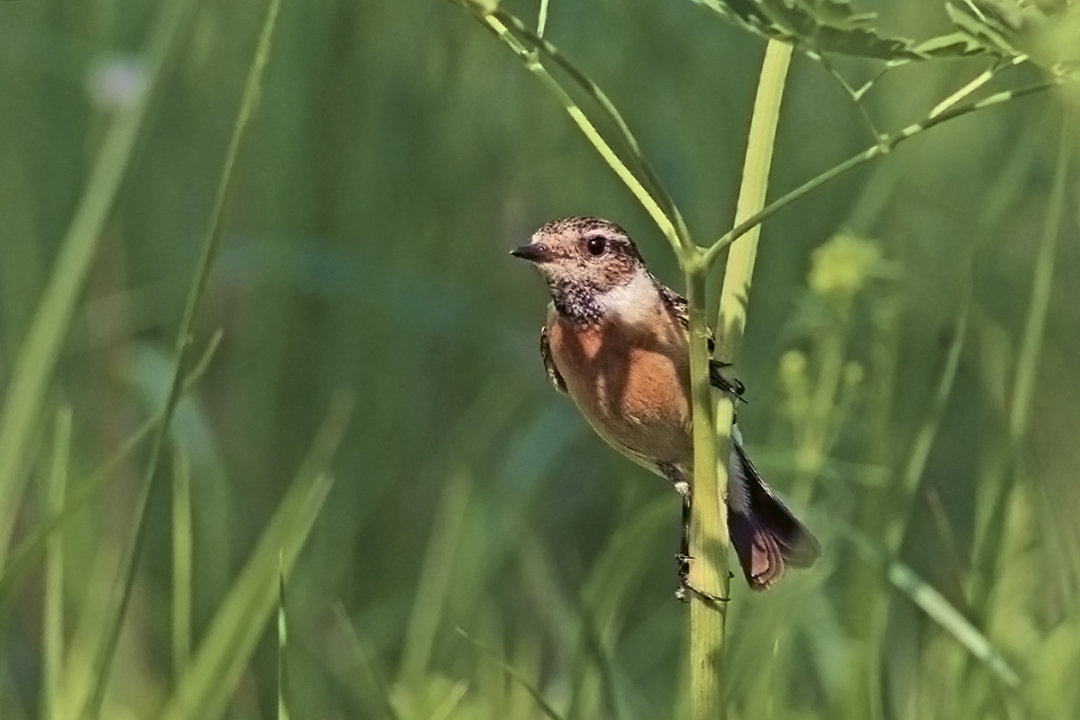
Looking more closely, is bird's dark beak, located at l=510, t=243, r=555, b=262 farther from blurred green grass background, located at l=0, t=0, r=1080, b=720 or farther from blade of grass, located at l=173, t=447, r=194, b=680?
blade of grass, located at l=173, t=447, r=194, b=680

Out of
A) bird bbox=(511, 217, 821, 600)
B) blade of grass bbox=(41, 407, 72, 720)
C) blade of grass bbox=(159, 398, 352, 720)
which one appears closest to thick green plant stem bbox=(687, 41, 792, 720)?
bird bbox=(511, 217, 821, 600)

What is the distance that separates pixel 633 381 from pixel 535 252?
300 millimetres

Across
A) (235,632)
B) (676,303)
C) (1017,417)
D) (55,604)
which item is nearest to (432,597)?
→ (235,632)

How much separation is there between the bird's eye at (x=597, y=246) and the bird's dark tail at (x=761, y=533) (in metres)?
0.40

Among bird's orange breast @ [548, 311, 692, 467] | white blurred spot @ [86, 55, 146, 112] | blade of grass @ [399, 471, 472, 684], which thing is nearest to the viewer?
bird's orange breast @ [548, 311, 692, 467]

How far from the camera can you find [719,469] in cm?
169

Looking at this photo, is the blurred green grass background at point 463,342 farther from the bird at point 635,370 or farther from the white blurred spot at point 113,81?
the bird at point 635,370

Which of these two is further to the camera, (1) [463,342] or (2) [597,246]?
(1) [463,342]

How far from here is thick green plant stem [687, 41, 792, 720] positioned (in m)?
1.61

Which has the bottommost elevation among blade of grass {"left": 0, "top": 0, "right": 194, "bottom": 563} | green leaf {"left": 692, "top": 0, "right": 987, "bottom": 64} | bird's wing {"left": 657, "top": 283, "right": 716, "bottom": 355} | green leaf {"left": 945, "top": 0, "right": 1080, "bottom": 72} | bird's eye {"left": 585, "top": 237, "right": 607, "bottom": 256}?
blade of grass {"left": 0, "top": 0, "right": 194, "bottom": 563}

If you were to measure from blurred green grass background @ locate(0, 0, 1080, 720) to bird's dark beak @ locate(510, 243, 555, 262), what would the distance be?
0.45 meters

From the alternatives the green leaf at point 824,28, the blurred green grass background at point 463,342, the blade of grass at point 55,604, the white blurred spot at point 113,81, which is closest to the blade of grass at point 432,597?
the blurred green grass background at point 463,342

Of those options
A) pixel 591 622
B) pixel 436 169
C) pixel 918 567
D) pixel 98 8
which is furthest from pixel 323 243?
pixel 591 622

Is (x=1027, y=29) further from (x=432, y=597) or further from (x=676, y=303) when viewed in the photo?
(x=432, y=597)
